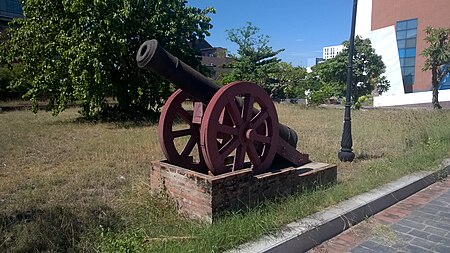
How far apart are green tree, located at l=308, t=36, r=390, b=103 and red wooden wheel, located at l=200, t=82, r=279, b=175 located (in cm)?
2919

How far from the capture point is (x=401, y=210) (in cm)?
436

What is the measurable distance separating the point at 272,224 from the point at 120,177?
10.00 ft

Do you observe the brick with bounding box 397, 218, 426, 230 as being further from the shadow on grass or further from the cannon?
the shadow on grass

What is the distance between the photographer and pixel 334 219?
3621 millimetres

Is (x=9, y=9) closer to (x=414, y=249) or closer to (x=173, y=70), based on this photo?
(x=173, y=70)

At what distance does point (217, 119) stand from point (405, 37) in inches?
1945

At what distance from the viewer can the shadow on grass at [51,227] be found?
296cm

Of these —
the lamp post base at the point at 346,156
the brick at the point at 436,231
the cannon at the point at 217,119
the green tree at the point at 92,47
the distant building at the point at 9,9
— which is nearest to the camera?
the cannon at the point at 217,119

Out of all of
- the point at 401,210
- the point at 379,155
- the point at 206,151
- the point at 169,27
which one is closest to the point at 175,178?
the point at 206,151

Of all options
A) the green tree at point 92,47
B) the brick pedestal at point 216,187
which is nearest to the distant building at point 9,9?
the green tree at point 92,47

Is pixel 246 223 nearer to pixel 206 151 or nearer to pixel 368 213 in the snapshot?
pixel 206 151

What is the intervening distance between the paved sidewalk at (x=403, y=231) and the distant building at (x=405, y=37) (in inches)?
1467

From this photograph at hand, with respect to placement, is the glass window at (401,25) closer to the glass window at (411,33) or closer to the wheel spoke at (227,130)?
the glass window at (411,33)

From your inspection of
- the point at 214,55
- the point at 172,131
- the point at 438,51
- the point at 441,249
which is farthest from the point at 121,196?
the point at 214,55
